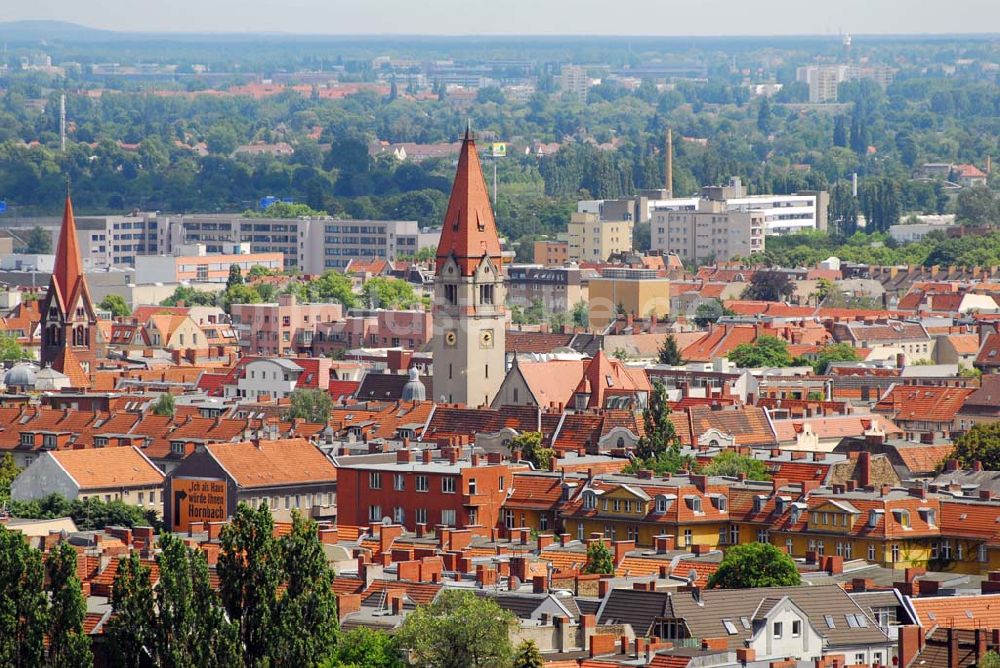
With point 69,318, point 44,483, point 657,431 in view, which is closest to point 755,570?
point 657,431

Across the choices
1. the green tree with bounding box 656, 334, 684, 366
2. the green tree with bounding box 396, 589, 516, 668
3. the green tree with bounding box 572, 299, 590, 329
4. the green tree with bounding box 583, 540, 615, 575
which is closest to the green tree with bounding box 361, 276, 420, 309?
the green tree with bounding box 572, 299, 590, 329

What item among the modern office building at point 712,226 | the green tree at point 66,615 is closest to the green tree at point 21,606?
the green tree at point 66,615

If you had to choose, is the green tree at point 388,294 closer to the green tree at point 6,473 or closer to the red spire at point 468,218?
the red spire at point 468,218

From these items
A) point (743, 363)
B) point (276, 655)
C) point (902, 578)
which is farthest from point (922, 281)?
point (276, 655)

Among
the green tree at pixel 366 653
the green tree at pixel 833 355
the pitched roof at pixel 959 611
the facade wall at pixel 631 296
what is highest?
the green tree at pixel 366 653

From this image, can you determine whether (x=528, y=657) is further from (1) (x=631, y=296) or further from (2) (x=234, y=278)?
(2) (x=234, y=278)

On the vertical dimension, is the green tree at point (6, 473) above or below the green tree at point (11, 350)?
above

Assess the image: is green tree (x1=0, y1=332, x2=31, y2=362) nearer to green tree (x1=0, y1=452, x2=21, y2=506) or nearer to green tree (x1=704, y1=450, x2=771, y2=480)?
green tree (x1=0, y1=452, x2=21, y2=506)
